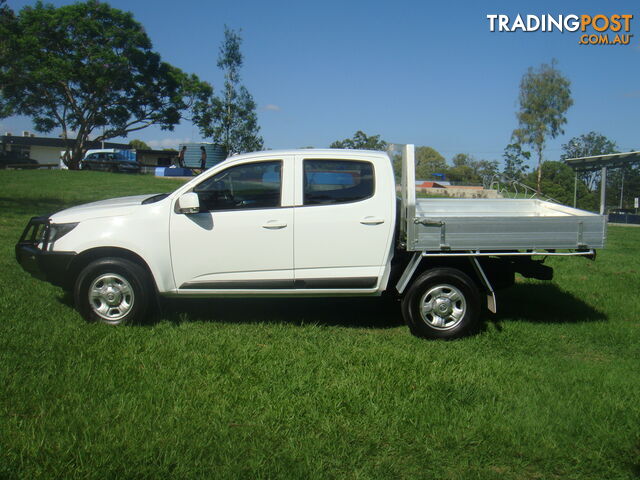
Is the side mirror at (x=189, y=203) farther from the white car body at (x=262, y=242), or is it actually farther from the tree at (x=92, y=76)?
the tree at (x=92, y=76)

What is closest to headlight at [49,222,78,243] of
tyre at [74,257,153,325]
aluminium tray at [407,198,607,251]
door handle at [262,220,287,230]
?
tyre at [74,257,153,325]

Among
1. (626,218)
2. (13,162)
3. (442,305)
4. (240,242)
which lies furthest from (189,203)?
(13,162)

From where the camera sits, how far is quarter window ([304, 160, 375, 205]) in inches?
248

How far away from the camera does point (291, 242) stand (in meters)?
6.21

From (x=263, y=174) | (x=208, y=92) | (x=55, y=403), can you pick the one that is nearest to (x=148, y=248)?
(x=263, y=174)

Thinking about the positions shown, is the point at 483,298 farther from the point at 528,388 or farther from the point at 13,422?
the point at 13,422

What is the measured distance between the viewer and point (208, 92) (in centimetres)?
4650

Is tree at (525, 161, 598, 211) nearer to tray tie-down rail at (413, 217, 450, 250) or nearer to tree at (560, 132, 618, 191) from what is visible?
tree at (560, 132, 618, 191)

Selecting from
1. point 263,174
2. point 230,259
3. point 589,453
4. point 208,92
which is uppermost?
point 208,92

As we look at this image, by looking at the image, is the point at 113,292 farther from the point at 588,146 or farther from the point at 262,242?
the point at 588,146

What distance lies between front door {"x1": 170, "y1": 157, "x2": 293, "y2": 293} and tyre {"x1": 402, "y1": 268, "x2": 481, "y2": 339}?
123 centimetres

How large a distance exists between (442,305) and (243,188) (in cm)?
227

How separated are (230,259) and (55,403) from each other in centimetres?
226

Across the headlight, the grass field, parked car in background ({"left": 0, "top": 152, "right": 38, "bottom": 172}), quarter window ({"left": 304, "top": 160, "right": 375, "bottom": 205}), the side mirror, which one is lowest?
the grass field
